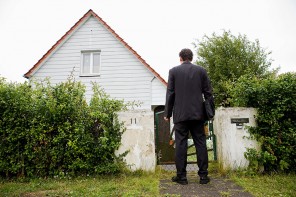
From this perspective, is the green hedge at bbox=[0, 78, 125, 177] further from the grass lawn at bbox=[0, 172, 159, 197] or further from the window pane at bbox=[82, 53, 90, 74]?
the window pane at bbox=[82, 53, 90, 74]

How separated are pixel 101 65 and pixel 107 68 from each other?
13.5 inches

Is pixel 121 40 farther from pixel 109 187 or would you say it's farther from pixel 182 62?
pixel 109 187

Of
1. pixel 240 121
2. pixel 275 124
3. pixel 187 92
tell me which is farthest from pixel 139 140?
pixel 275 124

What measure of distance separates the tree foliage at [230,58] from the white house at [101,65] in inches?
402

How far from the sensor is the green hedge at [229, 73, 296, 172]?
14.9ft

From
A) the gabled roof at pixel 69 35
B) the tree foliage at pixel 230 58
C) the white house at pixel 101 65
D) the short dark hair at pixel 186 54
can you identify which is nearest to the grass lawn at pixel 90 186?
the short dark hair at pixel 186 54

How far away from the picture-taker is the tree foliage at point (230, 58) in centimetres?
2036

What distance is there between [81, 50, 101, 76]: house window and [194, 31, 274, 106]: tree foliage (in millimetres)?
11497

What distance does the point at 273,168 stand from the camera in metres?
4.66

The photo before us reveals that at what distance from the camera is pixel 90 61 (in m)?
12.0

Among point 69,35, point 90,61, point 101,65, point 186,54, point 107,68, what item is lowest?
point 186,54

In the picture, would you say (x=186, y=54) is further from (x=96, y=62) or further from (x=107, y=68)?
(x=96, y=62)

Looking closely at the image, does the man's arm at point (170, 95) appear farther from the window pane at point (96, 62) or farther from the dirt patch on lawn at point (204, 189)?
the window pane at point (96, 62)

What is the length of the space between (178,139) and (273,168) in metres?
2.12
